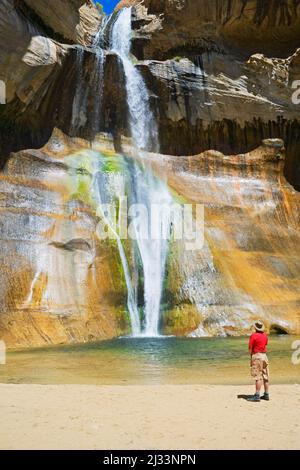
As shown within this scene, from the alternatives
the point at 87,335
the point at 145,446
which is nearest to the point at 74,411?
the point at 145,446

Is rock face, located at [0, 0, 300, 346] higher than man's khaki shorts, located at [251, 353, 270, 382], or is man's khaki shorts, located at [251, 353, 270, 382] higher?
rock face, located at [0, 0, 300, 346]

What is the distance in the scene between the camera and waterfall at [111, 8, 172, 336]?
23406 millimetres

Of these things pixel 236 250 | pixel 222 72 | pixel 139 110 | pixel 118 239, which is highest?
pixel 222 72

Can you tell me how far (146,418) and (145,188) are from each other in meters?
20.4

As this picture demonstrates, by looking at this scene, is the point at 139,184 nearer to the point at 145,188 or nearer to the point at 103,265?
the point at 145,188

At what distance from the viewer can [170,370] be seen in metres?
12.7

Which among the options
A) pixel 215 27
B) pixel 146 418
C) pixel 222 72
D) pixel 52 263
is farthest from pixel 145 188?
pixel 146 418

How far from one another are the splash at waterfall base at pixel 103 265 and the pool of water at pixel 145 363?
7.95ft

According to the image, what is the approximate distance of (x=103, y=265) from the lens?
22.9 metres

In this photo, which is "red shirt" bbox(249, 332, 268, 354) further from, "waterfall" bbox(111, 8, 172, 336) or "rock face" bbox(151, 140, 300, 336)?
"waterfall" bbox(111, 8, 172, 336)

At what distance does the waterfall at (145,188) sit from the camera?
23406 millimetres

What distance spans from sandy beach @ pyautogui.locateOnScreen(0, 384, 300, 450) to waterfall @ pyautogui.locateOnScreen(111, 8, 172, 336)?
12842 millimetres

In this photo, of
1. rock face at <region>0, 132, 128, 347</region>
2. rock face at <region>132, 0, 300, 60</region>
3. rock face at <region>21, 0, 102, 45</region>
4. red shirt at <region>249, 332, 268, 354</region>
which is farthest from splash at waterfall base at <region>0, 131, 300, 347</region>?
red shirt at <region>249, 332, 268, 354</region>

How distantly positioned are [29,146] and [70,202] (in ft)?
13.6
